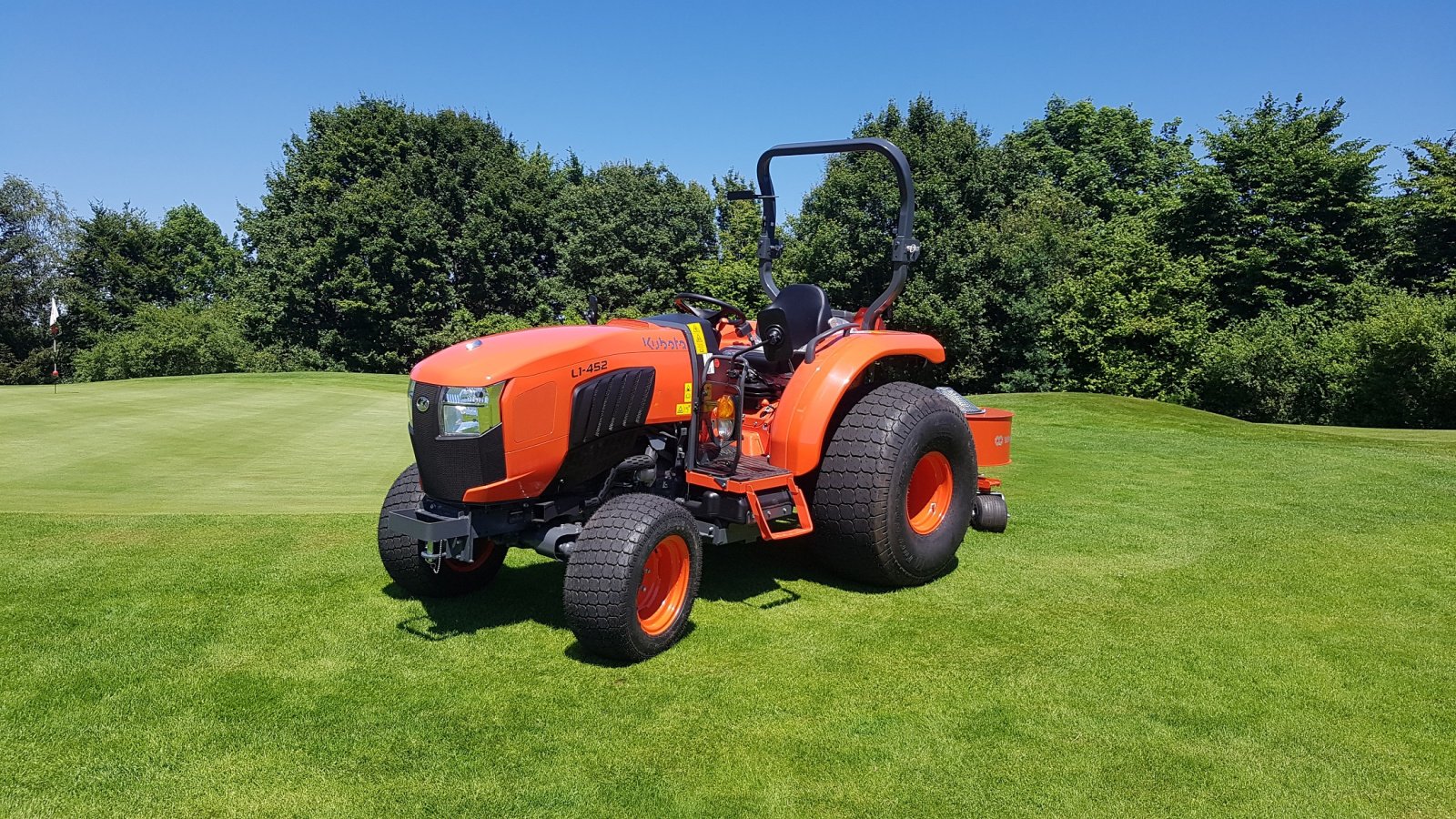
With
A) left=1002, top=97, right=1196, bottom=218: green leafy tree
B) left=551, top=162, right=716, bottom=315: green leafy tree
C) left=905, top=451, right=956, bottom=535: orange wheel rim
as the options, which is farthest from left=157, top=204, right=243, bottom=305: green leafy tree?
left=905, top=451, right=956, bottom=535: orange wheel rim

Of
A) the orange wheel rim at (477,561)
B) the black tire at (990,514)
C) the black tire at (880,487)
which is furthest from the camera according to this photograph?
the black tire at (990,514)

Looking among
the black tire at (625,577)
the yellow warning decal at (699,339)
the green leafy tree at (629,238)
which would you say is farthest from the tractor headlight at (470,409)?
the green leafy tree at (629,238)

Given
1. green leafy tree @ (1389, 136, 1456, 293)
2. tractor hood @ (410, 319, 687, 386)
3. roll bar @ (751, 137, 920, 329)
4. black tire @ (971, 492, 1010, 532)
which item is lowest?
black tire @ (971, 492, 1010, 532)

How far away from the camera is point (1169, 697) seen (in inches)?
136

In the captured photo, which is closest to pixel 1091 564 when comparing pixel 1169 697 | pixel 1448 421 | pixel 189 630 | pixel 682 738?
pixel 1169 697

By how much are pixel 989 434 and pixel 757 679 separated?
3.33 meters

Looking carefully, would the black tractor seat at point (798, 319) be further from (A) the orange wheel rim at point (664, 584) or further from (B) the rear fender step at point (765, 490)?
(A) the orange wheel rim at point (664, 584)

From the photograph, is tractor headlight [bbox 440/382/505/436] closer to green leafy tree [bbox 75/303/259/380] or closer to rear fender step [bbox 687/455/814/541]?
rear fender step [bbox 687/455/814/541]

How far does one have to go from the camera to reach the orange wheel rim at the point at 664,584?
3.98m

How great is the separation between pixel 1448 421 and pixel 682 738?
2326 centimetres

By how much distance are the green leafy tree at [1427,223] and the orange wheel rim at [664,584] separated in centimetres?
2565

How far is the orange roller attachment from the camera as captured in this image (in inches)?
247

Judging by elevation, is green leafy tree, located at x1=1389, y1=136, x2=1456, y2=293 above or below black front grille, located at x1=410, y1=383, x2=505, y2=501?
above

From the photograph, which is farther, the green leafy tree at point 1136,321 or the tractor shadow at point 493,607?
the green leafy tree at point 1136,321
